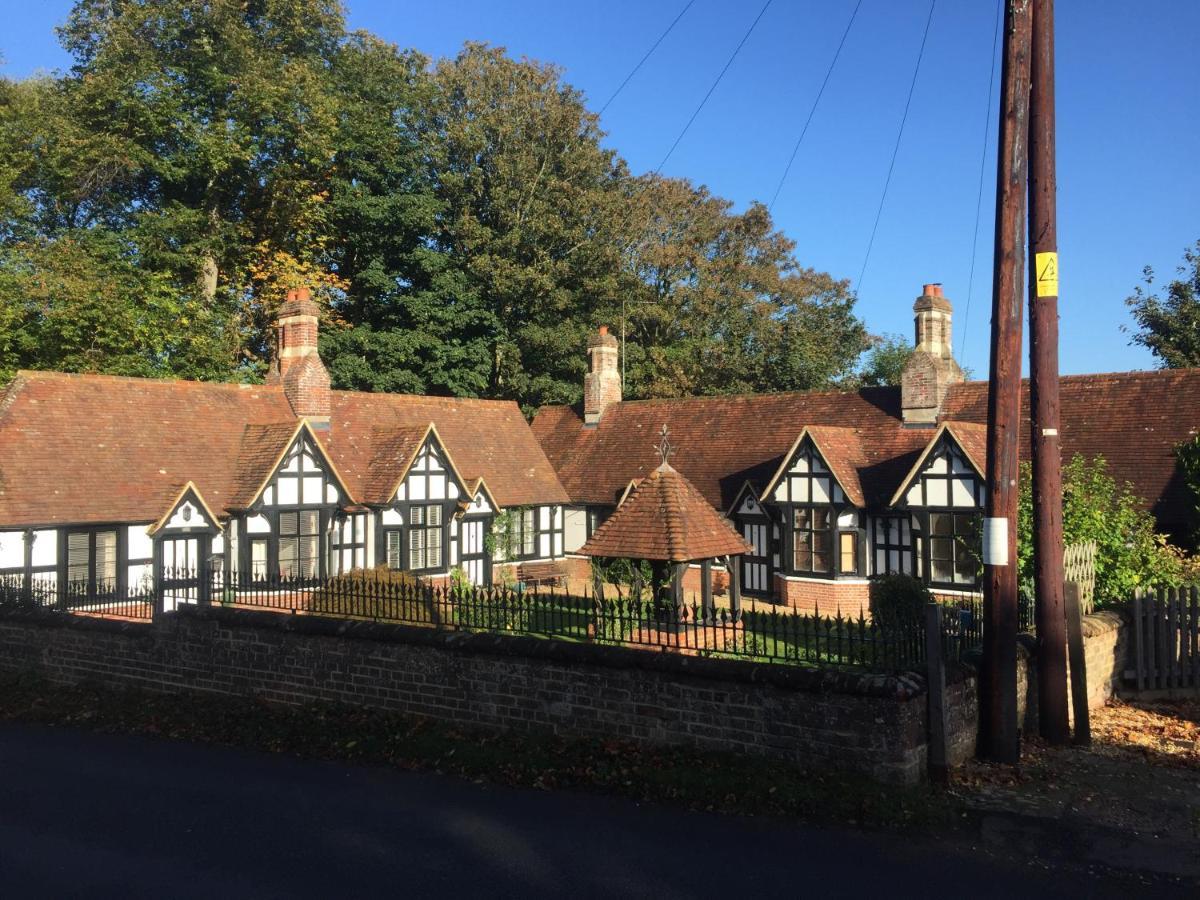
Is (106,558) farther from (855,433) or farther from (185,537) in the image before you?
(855,433)

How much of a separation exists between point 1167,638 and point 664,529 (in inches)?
271

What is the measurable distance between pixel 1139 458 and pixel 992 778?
46.4ft

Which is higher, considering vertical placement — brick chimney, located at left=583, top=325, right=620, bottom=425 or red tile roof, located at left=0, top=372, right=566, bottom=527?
brick chimney, located at left=583, top=325, right=620, bottom=425

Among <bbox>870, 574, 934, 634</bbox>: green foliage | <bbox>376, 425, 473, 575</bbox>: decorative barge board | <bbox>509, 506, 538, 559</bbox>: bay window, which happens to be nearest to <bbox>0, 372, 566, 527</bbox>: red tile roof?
<bbox>509, 506, 538, 559</bbox>: bay window

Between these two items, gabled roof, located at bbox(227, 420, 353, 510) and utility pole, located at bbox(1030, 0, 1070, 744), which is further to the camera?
gabled roof, located at bbox(227, 420, 353, 510)

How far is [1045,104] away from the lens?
10.0 m

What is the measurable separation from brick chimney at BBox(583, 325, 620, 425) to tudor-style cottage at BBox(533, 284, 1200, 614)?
301 centimetres

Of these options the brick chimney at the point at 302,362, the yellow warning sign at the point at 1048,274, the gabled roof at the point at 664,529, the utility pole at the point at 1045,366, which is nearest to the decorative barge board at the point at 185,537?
the brick chimney at the point at 302,362

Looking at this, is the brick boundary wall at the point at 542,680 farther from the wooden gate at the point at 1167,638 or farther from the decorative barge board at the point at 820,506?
the decorative barge board at the point at 820,506

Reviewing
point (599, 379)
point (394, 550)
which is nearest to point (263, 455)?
point (394, 550)

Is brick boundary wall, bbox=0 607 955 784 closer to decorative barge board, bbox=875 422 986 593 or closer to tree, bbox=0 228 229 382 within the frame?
decorative barge board, bbox=875 422 986 593

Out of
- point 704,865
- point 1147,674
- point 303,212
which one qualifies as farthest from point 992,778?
point 303,212

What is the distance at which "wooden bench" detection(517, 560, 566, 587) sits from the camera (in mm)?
26066

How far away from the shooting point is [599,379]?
31.0 m
